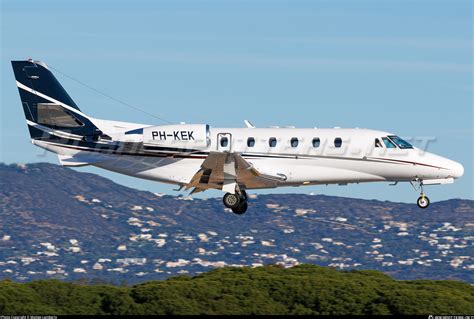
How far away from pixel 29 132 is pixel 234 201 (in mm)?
8855

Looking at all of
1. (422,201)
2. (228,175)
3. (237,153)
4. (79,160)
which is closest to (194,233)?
(79,160)

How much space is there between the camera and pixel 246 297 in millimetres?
38219

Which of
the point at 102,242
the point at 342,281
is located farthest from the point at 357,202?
the point at 342,281

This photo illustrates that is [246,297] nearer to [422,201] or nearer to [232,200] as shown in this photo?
[232,200]

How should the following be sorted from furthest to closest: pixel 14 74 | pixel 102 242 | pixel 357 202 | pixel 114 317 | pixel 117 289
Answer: pixel 357 202, pixel 102 242, pixel 14 74, pixel 117 289, pixel 114 317

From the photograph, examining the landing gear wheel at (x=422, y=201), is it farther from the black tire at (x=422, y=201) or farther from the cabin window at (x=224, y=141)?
the cabin window at (x=224, y=141)

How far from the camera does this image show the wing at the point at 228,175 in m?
37.3

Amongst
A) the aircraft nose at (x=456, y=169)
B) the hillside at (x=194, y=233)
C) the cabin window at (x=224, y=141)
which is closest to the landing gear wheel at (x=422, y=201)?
the aircraft nose at (x=456, y=169)

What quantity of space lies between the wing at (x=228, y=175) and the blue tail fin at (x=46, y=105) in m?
4.89

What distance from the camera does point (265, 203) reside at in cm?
13762

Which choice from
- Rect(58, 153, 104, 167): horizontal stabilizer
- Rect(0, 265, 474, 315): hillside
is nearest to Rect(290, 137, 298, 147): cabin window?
Rect(0, 265, 474, 315): hillside

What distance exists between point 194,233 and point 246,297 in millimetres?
91686

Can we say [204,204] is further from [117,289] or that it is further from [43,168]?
[117,289]

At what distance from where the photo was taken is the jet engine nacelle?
1529 inches
